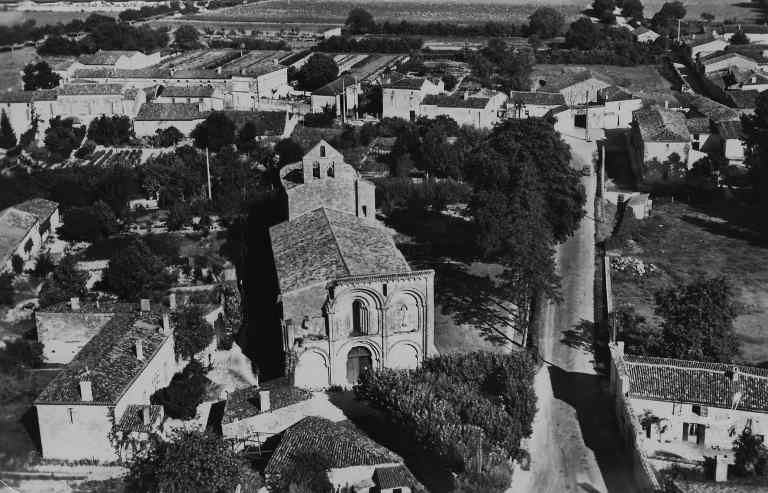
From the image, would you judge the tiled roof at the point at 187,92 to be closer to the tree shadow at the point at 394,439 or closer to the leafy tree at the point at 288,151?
the leafy tree at the point at 288,151

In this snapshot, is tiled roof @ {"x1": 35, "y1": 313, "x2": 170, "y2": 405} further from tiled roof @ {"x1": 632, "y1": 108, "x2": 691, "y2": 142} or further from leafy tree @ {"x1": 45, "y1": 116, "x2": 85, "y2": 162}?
tiled roof @ {"x1": 632, "y1": 108, "x2": 691, "y2": 142}

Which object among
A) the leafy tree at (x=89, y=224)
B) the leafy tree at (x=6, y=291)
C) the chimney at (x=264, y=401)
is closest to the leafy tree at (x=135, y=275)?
the leafy tree at (x=6, y=291)

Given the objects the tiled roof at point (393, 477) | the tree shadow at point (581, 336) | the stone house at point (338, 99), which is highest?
the stone house at point (338, 99)

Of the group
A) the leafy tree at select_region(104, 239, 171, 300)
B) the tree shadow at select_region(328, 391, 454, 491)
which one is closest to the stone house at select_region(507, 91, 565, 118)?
the leafy tree at select_region(104, 239, 171, 300)

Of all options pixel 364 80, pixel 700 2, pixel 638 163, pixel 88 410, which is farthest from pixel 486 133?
pixel 700 2

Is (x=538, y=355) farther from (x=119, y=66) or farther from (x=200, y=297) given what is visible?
(x=119, y=66)

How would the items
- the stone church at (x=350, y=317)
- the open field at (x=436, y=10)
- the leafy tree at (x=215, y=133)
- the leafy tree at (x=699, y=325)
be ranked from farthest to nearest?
the open field at (x=436, y=10), the leafy tree at (x=215, y=133), the leafy tree at (x=699, y=325), the stone church at (x=350, y=317)

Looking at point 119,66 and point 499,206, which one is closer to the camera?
point 499,206

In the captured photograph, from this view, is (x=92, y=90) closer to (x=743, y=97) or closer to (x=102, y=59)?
(x=102, y=59)
